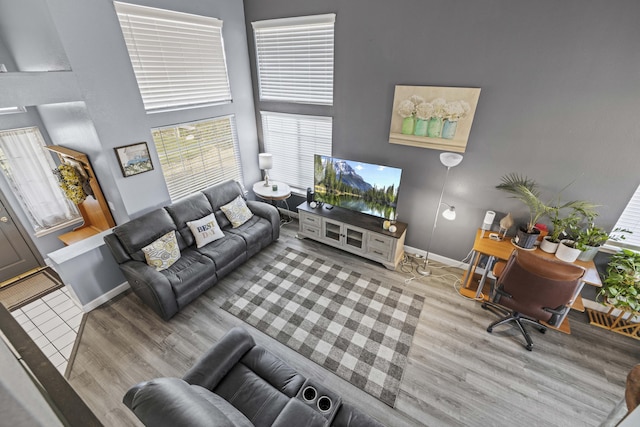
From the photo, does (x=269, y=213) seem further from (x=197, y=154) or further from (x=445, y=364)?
(x=445, y=364)

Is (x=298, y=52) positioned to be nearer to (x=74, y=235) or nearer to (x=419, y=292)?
(x=419, y=292)

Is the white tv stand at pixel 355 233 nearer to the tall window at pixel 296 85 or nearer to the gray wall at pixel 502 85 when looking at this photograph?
the gray wall at pixel 502 85

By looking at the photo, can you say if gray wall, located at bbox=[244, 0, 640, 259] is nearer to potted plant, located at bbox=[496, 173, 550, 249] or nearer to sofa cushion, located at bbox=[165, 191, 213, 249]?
potted plant, located at bbox=[496, 173, 550, 249]

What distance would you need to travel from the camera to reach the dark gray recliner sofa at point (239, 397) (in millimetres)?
1595

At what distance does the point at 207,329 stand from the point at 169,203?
1887 millimetres

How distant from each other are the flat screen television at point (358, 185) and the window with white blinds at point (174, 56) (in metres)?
1.91

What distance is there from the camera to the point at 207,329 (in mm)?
3221

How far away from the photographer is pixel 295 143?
15.7 ft

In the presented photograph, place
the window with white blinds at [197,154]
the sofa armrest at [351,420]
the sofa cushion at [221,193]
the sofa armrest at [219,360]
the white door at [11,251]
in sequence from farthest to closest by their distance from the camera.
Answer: the sofa cushion at [221,193], the window with white blinds at [197,154], the white door at [11,251], the sofa armrest at [219,360], the sofa armrest at [351,420]

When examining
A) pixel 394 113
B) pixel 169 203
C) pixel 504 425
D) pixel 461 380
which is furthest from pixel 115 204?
pixel 504 425

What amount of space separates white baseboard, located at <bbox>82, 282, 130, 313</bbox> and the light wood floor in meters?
0.08

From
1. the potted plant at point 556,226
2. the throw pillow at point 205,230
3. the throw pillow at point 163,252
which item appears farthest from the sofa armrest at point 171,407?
the potted plant at point 556,226

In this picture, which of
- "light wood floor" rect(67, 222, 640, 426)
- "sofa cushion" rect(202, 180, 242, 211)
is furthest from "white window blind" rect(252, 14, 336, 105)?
"light wood floor" rect(67, 222, 640, 426)

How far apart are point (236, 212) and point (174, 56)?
7.17 ft
